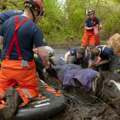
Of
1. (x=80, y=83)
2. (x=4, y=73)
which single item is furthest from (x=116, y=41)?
(x=4, y=73)

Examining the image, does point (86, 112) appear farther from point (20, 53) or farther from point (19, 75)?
point (20, 53)

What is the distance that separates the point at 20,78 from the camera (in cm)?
286

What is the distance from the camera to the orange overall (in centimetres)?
279

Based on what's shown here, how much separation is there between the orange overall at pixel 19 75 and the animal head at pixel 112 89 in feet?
4.20

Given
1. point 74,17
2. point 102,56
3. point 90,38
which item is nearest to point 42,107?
point 102,56

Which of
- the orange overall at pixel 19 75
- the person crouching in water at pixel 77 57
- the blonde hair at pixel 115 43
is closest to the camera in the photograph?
→ the orange overall at pixel 19 75

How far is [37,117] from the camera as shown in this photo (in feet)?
9.07

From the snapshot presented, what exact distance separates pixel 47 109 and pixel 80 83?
1235 millimetres

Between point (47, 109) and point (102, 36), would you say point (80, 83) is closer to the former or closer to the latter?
point (47, 109)

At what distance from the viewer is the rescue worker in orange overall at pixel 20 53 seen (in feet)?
8.71

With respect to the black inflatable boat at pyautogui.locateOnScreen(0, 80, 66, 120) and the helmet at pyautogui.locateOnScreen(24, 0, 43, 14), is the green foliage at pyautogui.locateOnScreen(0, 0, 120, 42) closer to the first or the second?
the helmet at pyautogui.locateOnScreen(24, 0, 43, 14)

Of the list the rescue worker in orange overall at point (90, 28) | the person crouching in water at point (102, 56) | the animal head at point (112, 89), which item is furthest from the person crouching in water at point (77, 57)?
the animal head at point (112, 89)

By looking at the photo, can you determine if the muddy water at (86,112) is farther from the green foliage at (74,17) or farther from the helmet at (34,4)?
the green foliage at (74,17)

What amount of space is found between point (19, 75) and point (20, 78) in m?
0.06
